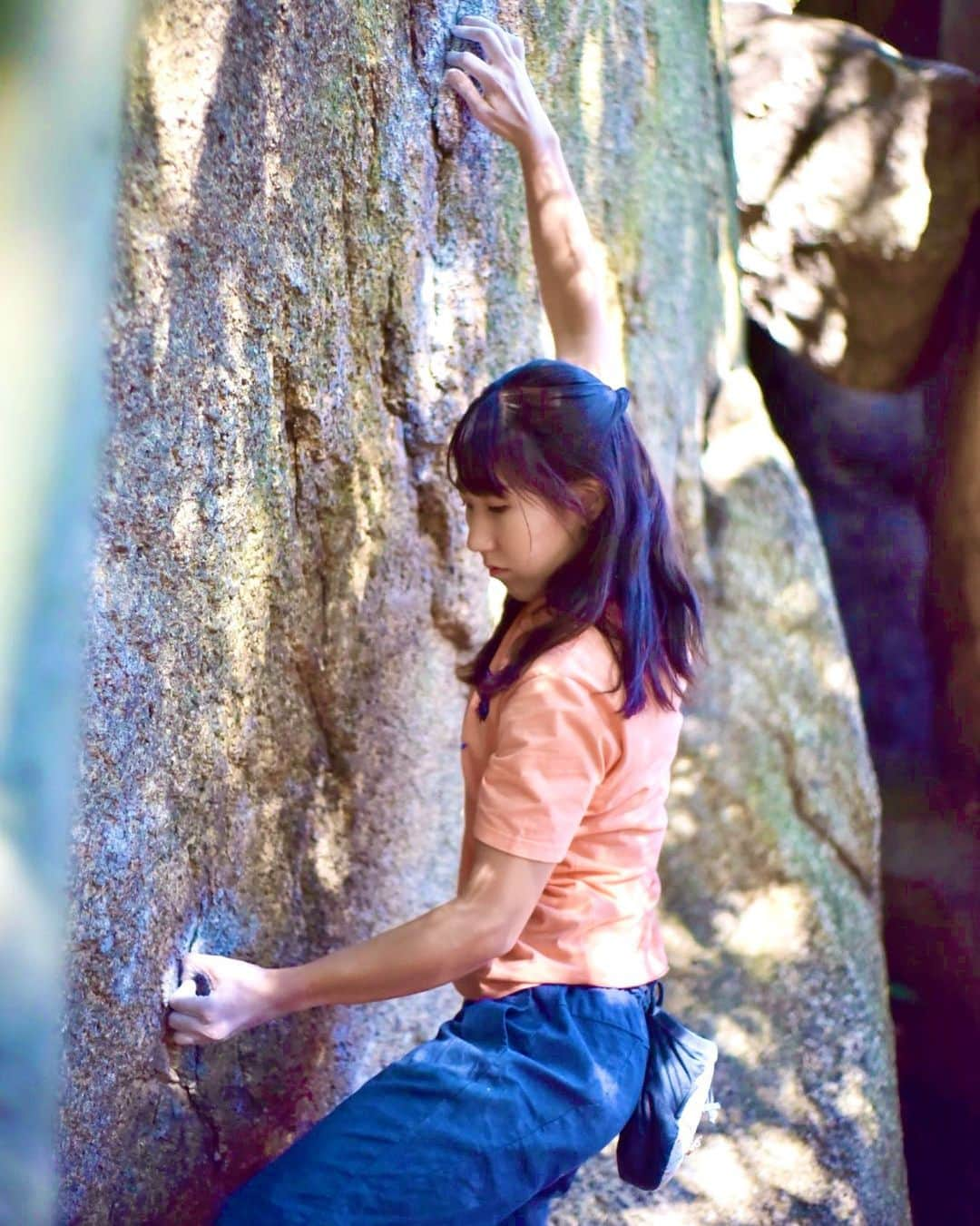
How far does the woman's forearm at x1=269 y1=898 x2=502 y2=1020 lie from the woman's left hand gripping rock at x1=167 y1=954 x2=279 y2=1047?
0.02 metres

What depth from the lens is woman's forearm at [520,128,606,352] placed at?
6.78 ft

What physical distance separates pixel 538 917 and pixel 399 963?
7.8 inches

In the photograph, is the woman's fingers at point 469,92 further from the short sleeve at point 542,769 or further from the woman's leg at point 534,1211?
the woman's leg at point 534,1211

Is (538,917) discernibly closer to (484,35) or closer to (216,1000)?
(216,1000)

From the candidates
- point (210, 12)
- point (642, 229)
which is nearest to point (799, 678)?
point (642, 229)

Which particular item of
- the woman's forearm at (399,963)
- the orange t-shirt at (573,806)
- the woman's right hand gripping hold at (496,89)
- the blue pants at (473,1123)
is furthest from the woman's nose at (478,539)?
the woman's right hand gripping hold at (496,89)

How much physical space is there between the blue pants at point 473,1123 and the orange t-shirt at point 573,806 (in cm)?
4

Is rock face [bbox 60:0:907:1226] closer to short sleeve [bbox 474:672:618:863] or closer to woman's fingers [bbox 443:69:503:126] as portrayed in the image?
woman's fingers [bbox 443:69:503:126]

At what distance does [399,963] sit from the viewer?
150 centimetres

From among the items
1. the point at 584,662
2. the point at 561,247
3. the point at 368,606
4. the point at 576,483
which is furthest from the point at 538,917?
the point at 561,247

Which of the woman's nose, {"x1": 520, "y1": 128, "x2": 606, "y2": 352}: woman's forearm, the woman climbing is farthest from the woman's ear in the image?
{"x1": 520, "y1": 128, "x2": 606, "y2": 352}: woman's forearm

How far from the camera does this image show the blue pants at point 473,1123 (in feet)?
4.72

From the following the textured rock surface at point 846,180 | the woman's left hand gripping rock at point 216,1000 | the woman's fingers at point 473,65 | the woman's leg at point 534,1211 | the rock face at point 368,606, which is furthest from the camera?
the textured rock surface at point 846,180

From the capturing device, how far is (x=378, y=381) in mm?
2086
